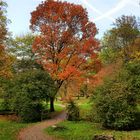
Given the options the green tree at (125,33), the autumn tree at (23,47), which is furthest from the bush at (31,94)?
the autumn tree at (23,47)

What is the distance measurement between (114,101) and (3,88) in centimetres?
1913

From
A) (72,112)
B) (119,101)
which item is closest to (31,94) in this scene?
(72,112)

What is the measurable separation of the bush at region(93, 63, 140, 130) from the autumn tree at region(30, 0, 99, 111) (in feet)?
46.7

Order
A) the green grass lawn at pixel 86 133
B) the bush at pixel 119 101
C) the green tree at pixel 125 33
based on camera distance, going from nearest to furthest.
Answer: the green grass lawn at pixel 86 133 → the bush at pixel 119 101 → the green tree at pixel 125 33

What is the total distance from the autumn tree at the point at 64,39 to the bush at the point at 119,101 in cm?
1424

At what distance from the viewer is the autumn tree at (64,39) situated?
1695 inches

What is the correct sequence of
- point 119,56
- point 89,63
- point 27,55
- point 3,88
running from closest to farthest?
point 3,88 → point 89,63 → point 119,56 → point 27,55

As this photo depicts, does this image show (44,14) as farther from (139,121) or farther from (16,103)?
(139,121)

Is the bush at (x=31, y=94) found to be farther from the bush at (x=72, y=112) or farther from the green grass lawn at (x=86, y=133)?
the green grass lawn at (x=86, y=133)

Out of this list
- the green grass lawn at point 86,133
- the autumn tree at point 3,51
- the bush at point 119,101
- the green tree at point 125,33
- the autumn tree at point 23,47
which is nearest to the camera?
the green grass lawn at point 86,133

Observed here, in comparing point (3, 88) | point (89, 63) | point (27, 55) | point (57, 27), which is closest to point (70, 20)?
point (57, 27)

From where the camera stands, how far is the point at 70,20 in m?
43.4

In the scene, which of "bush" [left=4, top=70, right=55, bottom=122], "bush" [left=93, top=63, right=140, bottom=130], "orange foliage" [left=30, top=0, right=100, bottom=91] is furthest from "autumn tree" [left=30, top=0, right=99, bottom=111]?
"bush" [left=93, top=63, right=140, bottom=130]

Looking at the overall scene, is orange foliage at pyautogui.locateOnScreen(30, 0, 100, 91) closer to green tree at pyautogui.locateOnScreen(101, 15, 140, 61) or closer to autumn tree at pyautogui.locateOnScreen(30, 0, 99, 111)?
autumn tree at pyautogui.locateOnScreen(30, 0, 99, 111)
